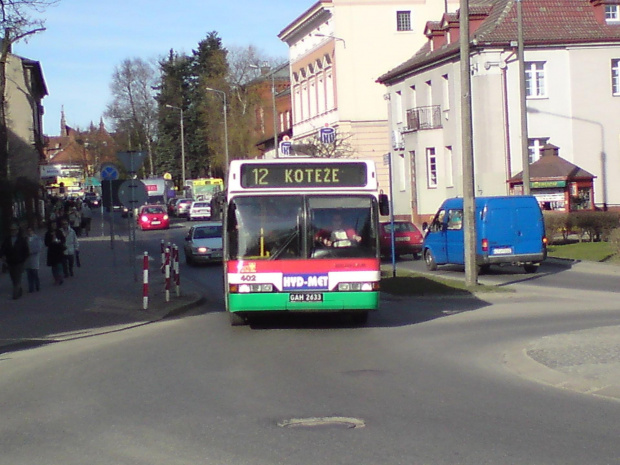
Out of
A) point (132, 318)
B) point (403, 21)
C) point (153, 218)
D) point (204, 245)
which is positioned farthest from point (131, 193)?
point (403, 21)

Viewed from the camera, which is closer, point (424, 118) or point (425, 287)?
point (425, 287)

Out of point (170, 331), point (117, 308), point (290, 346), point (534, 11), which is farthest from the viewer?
point (534, 11)

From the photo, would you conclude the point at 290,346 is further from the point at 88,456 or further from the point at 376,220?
the point at 88,456

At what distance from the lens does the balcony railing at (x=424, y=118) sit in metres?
50.0

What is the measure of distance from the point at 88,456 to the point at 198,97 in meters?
99.2

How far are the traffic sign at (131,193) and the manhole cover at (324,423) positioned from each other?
1705 cm

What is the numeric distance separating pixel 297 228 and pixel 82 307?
6.64 metres

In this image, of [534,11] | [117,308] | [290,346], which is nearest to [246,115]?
[534,11]

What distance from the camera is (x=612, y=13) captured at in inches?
1873

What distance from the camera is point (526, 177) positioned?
107 feet

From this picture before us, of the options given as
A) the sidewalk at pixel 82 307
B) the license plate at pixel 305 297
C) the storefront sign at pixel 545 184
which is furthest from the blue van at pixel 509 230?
the license plate at pixel 305 297

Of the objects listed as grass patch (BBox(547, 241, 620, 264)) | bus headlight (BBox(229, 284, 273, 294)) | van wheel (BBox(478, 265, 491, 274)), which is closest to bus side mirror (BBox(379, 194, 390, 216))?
bus headlight (BBox(229, 284, 273, 294))

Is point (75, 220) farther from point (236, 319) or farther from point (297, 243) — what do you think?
point (297, 243)

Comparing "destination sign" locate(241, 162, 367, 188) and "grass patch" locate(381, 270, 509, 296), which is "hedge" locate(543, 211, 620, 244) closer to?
"grass patch" locate(381, 270, 509, 296)
